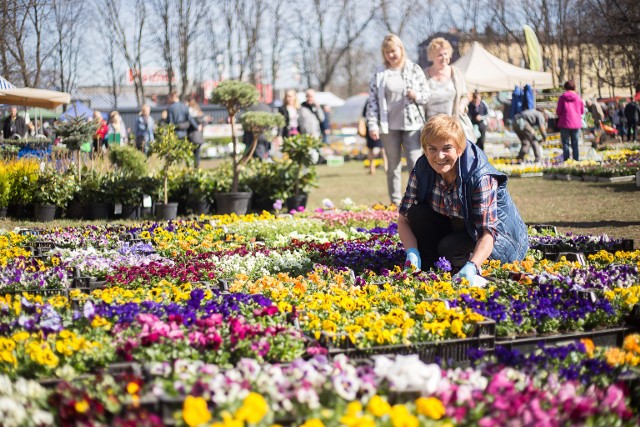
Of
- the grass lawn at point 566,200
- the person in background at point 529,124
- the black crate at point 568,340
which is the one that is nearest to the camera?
the black crate at point 568,340

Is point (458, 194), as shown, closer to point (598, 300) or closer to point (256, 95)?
point (598, 300)

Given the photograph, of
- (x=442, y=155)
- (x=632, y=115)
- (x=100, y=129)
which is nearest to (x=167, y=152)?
(x=442, y=155)

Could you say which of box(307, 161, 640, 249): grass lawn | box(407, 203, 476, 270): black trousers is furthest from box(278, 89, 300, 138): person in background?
box(407, 203, 476, 270): black trousers

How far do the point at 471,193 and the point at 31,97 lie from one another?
53.6 ft

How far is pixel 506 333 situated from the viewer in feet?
13.0

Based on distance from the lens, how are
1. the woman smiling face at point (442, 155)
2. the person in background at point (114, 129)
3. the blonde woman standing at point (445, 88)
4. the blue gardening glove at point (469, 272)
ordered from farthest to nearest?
the person in background at point (114, 129) < the blonde woman standing at point (445, 88) < the woman smiling face at point (442, 155) < the blue gardening glove at point (469, 272)

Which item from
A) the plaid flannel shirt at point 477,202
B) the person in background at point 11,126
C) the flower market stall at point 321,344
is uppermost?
the person in background at point 11,126

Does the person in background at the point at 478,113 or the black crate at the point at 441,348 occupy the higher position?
the person in background at the point at 478,113

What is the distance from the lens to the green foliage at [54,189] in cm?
1228

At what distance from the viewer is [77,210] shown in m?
12.6

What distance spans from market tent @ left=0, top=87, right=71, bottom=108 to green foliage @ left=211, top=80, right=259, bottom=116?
770 centimetres

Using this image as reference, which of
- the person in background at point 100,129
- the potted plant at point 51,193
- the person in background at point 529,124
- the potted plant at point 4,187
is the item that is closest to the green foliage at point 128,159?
the potted plant at point 51,193

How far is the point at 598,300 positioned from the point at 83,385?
2755mm

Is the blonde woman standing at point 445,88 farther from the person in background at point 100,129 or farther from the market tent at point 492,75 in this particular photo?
the market tent at point 492,75
